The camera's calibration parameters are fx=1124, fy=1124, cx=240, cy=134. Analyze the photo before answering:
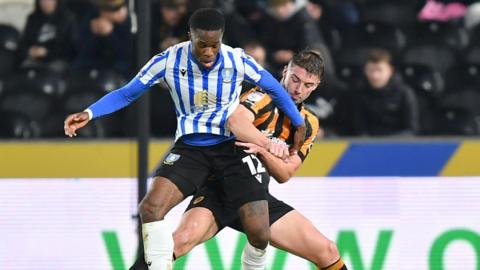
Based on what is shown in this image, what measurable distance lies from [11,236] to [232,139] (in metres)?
1.88

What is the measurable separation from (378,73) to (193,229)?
217cm

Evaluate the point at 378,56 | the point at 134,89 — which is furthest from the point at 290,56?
the point at 134,89

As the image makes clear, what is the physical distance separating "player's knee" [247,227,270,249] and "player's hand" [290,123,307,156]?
1.40ft

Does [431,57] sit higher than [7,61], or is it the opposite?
[431,57]

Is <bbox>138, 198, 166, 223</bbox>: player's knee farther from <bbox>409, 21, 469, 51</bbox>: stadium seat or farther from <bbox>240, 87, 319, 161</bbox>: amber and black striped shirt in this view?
<bbox>409, 21, 469, 51</bbox>: stadium seat

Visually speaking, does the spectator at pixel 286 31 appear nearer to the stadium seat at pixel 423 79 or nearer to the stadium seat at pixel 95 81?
the stadium seat at pixel 423 79

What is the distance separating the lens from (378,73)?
712 centimetres

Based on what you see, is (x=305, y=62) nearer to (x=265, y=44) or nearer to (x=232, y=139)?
(x=232, y=139)

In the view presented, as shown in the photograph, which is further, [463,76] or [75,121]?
[463,76]

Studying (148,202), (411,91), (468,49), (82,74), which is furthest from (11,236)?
(468,49)

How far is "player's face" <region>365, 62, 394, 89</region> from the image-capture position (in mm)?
7090

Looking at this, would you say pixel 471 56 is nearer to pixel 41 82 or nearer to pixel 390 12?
pixel 390 12

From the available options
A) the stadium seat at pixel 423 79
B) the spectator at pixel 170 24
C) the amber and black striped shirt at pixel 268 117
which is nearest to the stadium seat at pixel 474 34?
the stadium seat at pixel 423 79

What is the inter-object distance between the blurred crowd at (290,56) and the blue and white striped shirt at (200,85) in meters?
1.49
